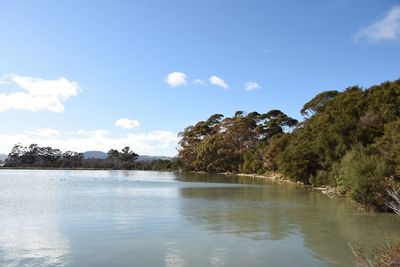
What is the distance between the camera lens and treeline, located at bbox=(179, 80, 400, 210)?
17922 millimetres

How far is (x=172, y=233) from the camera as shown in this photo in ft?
41.2

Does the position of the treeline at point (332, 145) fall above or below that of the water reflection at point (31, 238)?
above

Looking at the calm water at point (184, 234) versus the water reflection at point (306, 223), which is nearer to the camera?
the calm water at point (184, 234)

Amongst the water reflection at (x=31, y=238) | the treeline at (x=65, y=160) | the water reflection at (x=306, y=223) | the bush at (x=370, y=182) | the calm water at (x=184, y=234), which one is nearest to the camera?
the water reflection at (x=31, y=238)

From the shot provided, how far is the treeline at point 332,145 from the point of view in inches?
706

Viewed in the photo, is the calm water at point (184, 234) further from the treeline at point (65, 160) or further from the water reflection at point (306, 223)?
the treeline at point (65, 160)

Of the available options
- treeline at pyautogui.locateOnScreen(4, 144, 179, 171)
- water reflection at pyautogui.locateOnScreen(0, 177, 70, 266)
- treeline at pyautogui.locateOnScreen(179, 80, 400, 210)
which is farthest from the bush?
treeline at pyautogui.locateOnScreen(4, 144, 179, 171)

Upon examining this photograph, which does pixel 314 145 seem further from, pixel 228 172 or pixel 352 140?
pixel 228 172

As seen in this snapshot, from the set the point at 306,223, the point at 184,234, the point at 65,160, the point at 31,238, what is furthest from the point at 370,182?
the point at 65,160

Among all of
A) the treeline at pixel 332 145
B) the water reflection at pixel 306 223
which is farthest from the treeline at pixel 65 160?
the water reflection at pixel 306 223

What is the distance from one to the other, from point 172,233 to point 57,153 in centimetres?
10744

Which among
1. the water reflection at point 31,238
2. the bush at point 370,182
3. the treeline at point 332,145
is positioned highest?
the treeline at point 332,145

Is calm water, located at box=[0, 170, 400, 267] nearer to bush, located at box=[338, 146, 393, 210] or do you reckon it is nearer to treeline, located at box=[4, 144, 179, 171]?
bush, located at box=[338, 146, 393, 210]

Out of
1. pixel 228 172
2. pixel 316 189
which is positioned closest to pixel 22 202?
pixel 316 189
